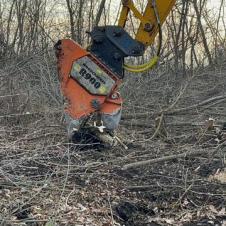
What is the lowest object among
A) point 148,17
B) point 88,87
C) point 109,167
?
point 109,167

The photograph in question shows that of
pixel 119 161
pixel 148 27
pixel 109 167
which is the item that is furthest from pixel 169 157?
pixel 148 27

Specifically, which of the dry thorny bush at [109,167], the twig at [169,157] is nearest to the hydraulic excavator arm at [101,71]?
the dry thorny bush at [109,167]

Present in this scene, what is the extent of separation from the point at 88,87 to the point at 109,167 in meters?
0.93

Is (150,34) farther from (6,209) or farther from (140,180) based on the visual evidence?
(6,209)

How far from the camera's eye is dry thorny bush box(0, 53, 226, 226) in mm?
4152

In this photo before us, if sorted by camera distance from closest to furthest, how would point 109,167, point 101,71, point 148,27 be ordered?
1. point 109,167
2. point 101,71
3. point 148,27

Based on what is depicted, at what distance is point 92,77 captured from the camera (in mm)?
5645

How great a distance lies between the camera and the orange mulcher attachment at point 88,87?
18.5ft

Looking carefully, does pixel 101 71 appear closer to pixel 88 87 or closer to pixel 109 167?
pixel 88 87

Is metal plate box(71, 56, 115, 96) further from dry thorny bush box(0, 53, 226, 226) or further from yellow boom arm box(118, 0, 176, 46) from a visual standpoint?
dry thorny bush box(0, 53, 226, 226)

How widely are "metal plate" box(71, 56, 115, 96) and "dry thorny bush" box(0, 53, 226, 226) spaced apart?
66cm

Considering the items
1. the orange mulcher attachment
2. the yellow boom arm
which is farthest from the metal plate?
the yellow boom arm

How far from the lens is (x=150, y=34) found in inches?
228

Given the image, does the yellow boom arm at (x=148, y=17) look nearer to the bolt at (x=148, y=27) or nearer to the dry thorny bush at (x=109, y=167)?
→ the bolt at (x=148, y=27)
